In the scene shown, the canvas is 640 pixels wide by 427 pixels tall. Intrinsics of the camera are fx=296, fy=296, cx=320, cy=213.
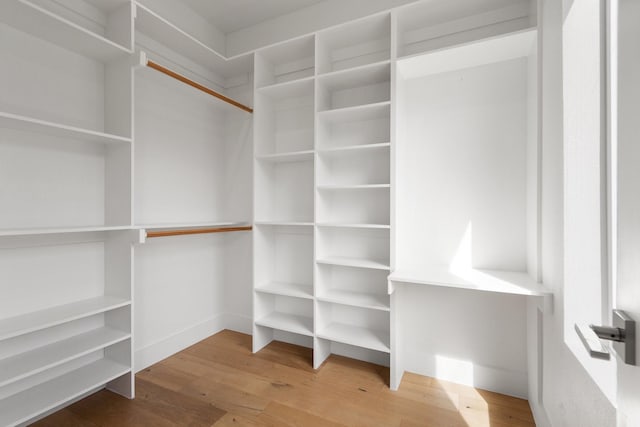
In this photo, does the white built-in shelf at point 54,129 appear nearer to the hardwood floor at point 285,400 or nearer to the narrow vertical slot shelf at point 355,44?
the narrow vertical slot shelf at point 355,44

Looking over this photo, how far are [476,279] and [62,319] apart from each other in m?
2.34

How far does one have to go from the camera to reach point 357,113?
2.24 metres

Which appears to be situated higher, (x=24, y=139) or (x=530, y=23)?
(x=530, y=23)

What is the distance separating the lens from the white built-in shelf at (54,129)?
142 centimetres

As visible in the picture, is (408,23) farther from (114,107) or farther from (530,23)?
(114,107)

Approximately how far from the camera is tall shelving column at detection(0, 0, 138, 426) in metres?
1.59

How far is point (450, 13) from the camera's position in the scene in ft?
6.81

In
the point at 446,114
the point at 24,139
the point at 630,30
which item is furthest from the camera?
the point at 446,114

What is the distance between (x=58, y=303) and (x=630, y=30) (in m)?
2.74

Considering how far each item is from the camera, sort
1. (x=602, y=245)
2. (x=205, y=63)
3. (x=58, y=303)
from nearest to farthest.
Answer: (x=602, y=245) < (x=58, y=303) < (x=205, y=63)

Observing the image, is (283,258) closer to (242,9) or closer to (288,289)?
(288,289)

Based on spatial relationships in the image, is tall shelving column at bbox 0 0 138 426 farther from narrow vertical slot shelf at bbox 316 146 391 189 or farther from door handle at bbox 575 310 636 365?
door handle at bbox 575 310 636 365

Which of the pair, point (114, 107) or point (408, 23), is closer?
point (114, 107)

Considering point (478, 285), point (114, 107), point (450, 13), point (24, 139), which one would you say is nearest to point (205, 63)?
point (114, 107)
